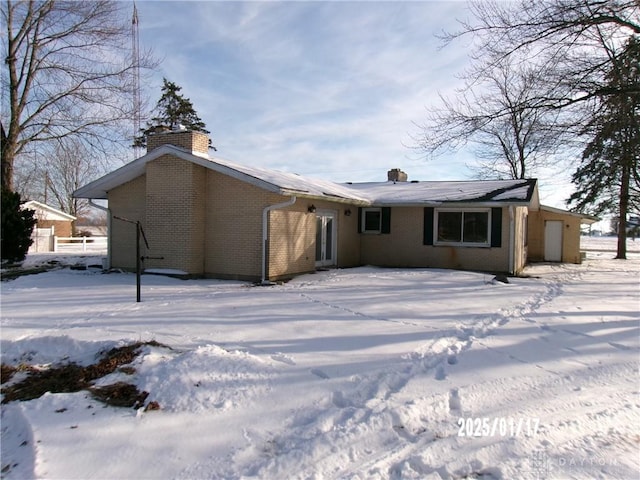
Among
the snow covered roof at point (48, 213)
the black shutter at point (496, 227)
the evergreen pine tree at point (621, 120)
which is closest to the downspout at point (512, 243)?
the black shutter at point (496, 227)

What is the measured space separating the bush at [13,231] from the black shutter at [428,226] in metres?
15.2

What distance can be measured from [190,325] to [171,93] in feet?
126

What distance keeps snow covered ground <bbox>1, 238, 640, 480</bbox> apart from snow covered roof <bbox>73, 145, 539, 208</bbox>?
4805 millimetres

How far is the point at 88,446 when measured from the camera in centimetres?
366

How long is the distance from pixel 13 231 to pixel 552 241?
78.7 ft

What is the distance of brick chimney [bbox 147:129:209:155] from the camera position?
1291cm

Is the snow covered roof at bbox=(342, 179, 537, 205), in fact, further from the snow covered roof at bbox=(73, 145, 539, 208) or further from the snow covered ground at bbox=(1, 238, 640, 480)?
the snow covered ground at bbox=(1, 238, 640, 480)

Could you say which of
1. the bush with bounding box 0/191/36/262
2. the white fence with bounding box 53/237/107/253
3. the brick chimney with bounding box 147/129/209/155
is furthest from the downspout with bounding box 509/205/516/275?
the white fence with bounding box 53/237/107/253

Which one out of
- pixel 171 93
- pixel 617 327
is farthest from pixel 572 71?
pixel 171 93

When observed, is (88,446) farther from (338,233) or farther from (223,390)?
(338,233)

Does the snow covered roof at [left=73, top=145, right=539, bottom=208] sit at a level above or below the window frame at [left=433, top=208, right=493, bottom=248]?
above

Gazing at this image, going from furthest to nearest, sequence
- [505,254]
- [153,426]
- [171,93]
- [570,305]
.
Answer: [171,93] → [505,254] → [570,305] → [153,426]

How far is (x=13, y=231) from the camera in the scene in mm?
17125
